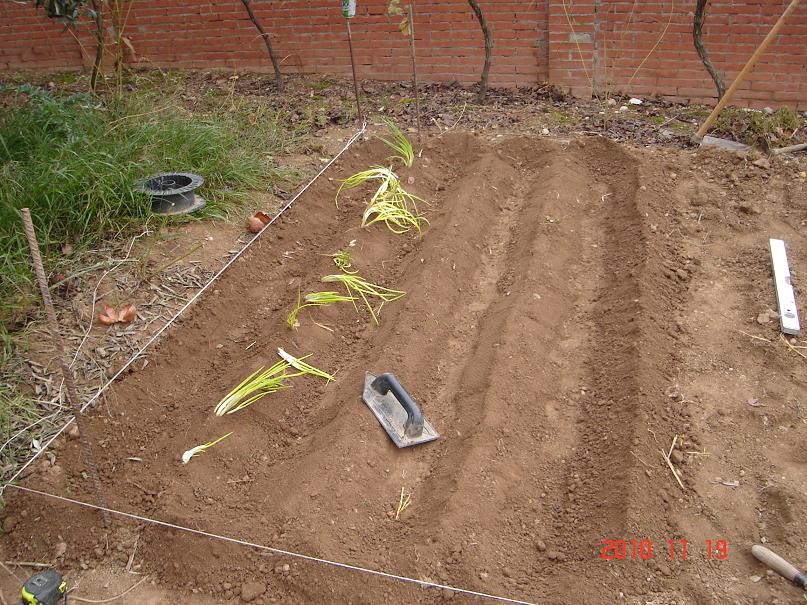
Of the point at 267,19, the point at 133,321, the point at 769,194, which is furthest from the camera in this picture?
the point at 267,19

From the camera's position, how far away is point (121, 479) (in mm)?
3068

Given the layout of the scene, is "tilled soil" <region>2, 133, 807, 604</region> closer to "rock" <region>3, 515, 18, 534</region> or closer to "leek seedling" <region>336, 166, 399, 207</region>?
"rock" <region>3, 515, 18, 534</region>

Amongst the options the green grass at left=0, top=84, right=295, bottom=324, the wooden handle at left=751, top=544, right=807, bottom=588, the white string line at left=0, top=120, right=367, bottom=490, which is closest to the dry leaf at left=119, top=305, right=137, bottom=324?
the white string line at left=0, top=120, right=367, bottom=490

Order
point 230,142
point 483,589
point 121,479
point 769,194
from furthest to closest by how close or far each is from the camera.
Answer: point 230,142 → point 769,194 → point 121,479 → point 483,589

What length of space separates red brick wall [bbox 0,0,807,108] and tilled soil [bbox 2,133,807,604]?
197cm

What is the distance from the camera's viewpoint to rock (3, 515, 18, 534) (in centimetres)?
291

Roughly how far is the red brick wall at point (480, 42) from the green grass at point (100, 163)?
5.86 ft

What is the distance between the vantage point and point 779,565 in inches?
93.4

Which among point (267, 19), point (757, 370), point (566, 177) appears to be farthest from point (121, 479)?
point (267, 19)

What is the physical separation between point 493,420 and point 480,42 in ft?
16.2

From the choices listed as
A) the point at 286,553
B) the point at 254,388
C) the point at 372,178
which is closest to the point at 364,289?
the point at 254,388

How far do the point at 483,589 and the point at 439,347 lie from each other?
141 cm

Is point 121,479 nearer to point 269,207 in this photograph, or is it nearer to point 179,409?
point 179,409

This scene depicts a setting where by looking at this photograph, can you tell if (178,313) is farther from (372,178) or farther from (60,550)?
(372,178)
